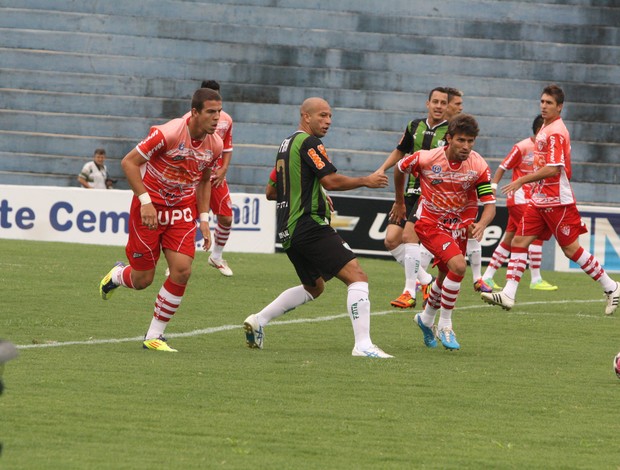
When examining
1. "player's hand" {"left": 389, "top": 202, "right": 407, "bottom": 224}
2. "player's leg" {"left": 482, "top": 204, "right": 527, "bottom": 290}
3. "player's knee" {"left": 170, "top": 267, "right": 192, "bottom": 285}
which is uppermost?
"player's hand" {"left": 389, "top": 202, "right": 407, "bottom": 224}

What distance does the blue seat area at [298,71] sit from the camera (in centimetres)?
2589

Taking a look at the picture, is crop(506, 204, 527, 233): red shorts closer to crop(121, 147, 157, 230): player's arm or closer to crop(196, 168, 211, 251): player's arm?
crop(196, 168, 211, 251): player's arm

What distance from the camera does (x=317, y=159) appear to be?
9258 mm

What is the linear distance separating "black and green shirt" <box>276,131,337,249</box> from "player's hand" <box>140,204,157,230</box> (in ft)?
3.04

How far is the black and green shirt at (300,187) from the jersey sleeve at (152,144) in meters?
0.84

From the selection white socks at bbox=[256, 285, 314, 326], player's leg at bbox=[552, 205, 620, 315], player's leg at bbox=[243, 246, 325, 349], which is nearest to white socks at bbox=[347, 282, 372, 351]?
player's leg at bbox=[243, 246, 325, 349]

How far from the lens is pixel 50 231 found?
21156mm

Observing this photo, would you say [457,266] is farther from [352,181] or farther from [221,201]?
[221,201]

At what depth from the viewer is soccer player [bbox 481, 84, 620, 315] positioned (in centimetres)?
1320

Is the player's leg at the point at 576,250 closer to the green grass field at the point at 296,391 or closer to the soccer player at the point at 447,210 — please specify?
the green grass field at the point at 296,391

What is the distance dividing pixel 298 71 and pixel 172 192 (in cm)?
1724

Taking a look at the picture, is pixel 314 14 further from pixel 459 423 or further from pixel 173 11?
pixel 459 423

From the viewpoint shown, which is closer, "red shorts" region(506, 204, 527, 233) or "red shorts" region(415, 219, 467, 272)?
"red shorts" region(415, 219, 467, 272)

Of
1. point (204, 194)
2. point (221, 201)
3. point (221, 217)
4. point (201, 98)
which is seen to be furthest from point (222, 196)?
point (201, 98)
